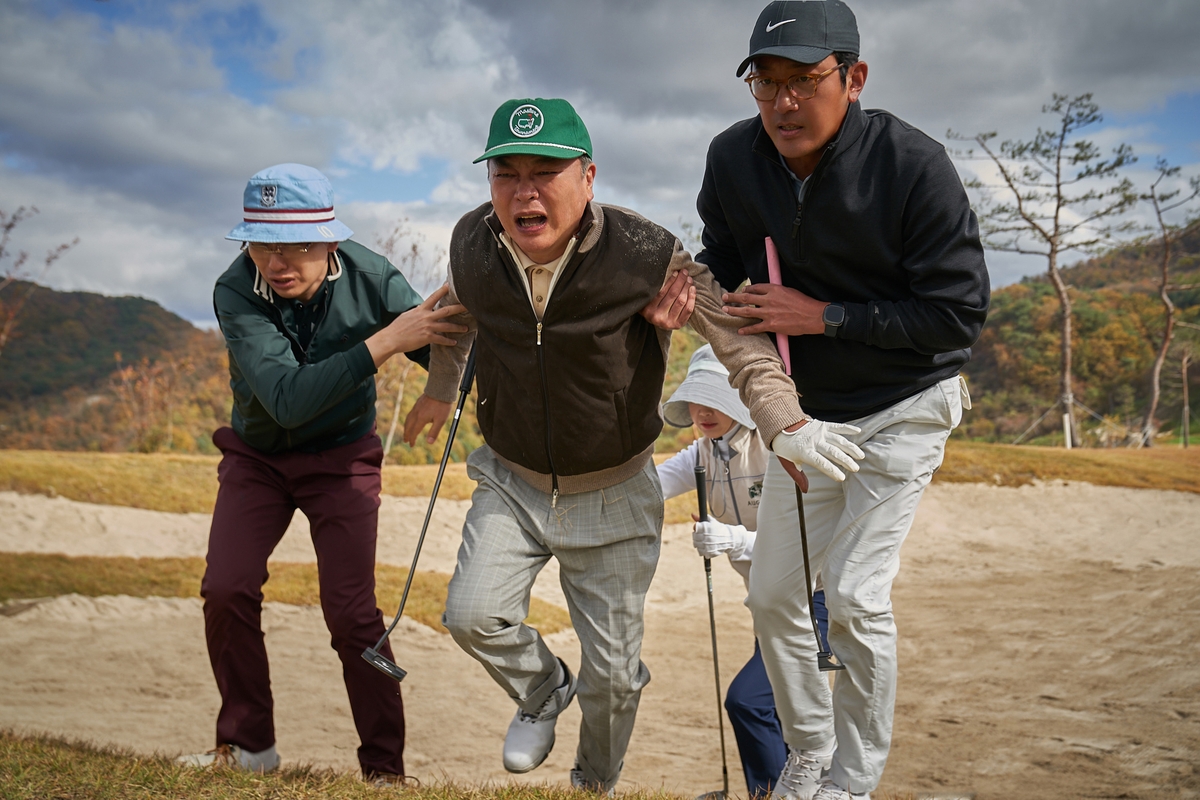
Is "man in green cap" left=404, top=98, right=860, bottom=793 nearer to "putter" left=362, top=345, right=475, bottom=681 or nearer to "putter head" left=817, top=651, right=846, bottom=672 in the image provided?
"putter" left=362, top=345, right=475, bottom=681

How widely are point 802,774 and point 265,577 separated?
2.22m

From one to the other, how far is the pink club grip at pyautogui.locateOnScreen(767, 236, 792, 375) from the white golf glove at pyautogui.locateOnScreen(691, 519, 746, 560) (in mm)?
942

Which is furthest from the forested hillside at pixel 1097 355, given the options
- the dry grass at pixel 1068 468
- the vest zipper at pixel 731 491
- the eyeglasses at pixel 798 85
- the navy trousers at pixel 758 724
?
the eyeglasses at pixel 798 85

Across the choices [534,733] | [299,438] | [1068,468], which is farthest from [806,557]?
[1068,468]

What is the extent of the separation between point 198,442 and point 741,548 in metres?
12.2

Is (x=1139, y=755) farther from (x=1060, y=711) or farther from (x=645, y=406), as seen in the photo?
(x=645, y=406)

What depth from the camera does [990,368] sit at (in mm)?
19938

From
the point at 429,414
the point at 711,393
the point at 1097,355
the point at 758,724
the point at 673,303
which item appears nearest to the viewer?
the point at 673,303

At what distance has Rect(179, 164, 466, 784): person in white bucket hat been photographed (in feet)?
12.4

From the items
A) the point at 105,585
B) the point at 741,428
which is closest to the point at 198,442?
the point at 105,585

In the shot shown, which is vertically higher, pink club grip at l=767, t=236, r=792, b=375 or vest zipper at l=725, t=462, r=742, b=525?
pink club grip at l=767, t=236, r=792, b=375

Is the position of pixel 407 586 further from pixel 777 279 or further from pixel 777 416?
pixel 777 279

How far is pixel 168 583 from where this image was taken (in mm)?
8344

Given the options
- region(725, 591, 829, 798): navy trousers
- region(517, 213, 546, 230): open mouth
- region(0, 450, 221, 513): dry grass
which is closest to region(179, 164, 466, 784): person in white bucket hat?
region(517, 213, 546, 230): open mouth
